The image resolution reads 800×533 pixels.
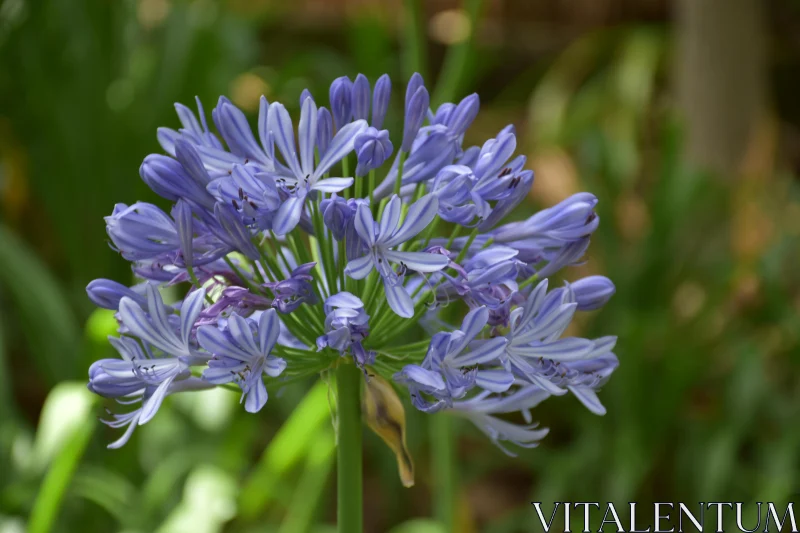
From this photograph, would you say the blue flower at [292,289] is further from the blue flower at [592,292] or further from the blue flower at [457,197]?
the blue flower at [592,292]

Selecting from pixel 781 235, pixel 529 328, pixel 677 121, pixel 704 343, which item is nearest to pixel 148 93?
pixel 677 121

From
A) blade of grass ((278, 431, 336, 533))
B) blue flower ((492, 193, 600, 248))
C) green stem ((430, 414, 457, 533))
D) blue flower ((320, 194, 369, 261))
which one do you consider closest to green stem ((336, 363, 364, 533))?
blue flower ((320, 194, 369, 261))

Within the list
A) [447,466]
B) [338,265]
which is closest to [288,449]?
[447,466]

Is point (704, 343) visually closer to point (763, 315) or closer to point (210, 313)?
point (763, 315)

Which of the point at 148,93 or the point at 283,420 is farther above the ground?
the point at 148,93

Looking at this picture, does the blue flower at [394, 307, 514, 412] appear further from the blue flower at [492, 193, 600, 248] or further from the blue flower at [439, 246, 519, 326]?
the blue flower at [492, 193, 600, 248]

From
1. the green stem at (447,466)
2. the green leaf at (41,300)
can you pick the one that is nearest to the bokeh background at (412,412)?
the green leaf at (41,300)

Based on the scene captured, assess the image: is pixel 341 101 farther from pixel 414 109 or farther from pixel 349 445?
pixel 349 445
